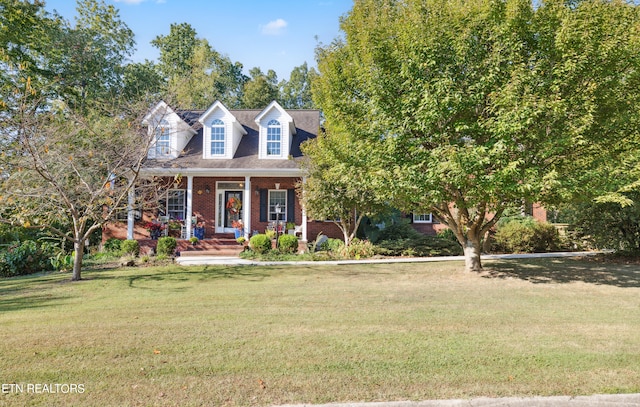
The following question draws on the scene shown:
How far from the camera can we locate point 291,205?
1873 centimetres

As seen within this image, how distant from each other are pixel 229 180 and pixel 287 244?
5319 millimetres

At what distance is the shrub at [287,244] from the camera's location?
50.9 ft

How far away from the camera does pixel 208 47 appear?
39906 millimetres

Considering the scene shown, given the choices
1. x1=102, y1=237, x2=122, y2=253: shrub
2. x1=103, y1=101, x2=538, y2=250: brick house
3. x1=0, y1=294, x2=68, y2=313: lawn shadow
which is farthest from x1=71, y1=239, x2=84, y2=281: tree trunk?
x1=103, y1=101, x2=538, y2=250: brick house

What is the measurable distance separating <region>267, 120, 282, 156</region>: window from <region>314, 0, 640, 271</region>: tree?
29.4ft

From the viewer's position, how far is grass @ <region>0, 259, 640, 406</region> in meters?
3.88

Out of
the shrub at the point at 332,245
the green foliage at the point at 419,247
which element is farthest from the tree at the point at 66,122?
the green foliage at the point at 419,247

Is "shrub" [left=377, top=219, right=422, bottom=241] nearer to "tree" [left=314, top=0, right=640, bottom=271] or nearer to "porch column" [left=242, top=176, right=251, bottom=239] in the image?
"porch column" [left=242, top=176, right=251, bottom=239]

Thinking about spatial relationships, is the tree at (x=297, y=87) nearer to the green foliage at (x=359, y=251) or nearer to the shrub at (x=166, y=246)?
the shrub at (x=166, y=246)

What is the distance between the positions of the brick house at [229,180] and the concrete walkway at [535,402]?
14141 mm

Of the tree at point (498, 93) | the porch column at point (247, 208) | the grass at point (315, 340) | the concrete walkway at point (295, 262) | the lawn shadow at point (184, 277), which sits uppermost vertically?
the tree at point (498, 93)

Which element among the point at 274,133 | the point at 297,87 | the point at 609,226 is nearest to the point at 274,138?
the point at 274,133

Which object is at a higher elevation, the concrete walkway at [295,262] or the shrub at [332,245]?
the shrub at [332,245]

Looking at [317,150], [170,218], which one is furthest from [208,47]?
[317,150]
